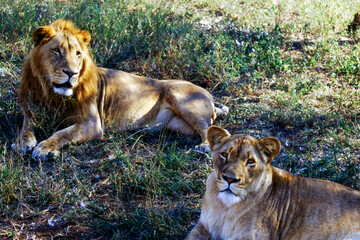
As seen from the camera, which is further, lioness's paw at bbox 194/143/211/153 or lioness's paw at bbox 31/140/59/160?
lioness's paw at bbox 194/143/211/153

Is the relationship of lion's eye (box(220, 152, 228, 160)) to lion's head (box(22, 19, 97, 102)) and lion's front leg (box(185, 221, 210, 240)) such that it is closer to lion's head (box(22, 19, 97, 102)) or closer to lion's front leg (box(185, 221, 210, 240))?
lion's front leg (box(185, 221, 210, 240))

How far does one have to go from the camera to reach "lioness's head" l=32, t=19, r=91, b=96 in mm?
4809

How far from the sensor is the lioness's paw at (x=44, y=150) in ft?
15.2

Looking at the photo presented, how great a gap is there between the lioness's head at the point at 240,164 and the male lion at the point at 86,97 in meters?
1.83

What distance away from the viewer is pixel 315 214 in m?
3.32

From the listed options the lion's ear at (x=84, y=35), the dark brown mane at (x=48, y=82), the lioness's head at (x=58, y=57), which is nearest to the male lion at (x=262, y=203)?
the lioness's head at (x=58, y=57)

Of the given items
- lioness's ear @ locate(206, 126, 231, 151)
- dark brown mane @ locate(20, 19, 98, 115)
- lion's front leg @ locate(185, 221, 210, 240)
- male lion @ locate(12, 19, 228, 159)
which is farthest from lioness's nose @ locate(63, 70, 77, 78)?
lion's front leg @ locate(185, 221, 210, 240)

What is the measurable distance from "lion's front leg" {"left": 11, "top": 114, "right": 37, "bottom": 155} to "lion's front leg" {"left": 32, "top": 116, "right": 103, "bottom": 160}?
0.12 metres

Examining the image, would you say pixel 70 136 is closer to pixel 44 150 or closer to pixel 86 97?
pixel 44 150

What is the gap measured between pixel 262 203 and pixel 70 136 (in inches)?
90.6

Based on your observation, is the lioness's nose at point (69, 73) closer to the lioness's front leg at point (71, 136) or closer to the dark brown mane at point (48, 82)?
the dark brown mane at point (48, 82)

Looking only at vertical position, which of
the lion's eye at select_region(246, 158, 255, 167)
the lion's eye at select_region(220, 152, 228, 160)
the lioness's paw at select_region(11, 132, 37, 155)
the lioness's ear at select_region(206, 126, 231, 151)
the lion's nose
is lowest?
the lioness's paw at select_region(11, 132, 37, 155)

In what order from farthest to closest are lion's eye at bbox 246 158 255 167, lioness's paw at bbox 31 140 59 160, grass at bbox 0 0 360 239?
1. lioness's paw at bbox 31 140 59 160
2. grass at bbox 0 0 360 239
3. lion's eye at bbox 246 158 255 167

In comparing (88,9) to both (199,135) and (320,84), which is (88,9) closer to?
(199,135)
